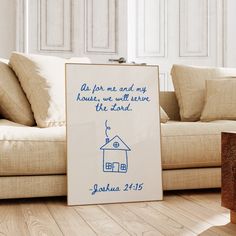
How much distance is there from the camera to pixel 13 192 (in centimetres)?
213

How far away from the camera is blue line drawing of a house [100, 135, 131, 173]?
222 centimetres

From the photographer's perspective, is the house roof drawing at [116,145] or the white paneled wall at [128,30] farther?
the white paneled wall at [128,30]

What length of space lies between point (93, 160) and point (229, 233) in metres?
0.79

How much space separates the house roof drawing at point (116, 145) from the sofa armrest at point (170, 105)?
0.98 meters

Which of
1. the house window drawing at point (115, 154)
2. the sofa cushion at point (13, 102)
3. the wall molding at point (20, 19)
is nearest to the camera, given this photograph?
the house window drawing at point (115, 154)

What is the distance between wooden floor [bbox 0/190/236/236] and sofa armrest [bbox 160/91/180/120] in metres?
0.96

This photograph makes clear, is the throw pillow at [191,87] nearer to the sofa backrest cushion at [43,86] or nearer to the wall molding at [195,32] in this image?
the sofa backrest cushion at [43,86]

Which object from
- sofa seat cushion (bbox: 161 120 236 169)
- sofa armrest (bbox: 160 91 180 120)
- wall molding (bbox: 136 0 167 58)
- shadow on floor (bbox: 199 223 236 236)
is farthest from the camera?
wall molding (bbox: 136 0 167 58)

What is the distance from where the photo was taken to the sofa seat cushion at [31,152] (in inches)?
82.9

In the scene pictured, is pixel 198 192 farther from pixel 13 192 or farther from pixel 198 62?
pixel 198 62

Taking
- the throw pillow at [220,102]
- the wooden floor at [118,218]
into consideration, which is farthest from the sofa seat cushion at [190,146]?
the throw pillow at [220,102]

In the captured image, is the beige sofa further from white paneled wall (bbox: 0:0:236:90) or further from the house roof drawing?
white paneled wall (bbox: 0:0:236:90)

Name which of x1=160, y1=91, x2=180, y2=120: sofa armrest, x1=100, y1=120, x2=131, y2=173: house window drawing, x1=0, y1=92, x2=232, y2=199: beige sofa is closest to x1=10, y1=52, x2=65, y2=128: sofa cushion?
x1=0, y1=92, x2=232, y2=199: beige sofa

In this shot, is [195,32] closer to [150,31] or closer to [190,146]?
[150,31]
